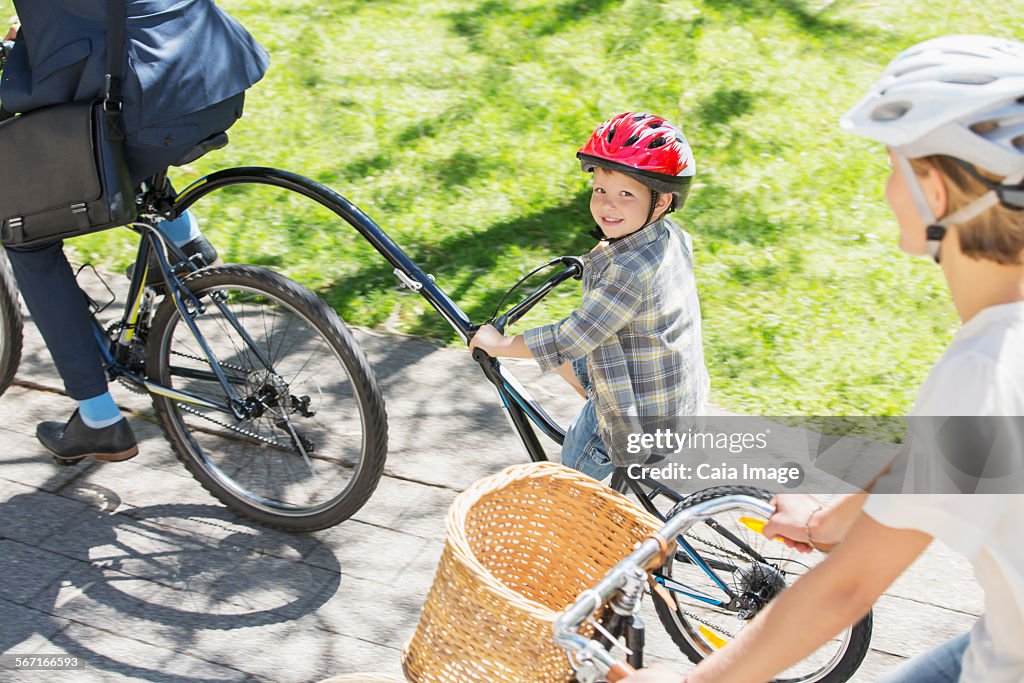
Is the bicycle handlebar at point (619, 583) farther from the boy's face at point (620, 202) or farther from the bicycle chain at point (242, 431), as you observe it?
the bicycle chain at point (242, 431)

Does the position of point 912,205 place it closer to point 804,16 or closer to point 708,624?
point 708,624

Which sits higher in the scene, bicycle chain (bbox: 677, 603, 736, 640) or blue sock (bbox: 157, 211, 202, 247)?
blue sock (bbox: 157, 211, 202, 247)

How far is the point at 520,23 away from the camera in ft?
24.5

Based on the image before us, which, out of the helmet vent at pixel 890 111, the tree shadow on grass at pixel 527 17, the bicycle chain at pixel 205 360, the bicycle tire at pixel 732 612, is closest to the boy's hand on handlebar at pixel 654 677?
the helmet vent at pixel 890 111

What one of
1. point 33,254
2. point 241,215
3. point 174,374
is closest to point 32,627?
point 174,374

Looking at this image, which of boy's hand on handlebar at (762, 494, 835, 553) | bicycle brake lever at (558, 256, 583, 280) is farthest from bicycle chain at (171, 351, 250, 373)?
boy's hand on handlebar at (762, 494, 835, 553)

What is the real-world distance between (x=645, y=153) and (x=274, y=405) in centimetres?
157

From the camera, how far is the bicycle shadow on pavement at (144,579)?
3.29m

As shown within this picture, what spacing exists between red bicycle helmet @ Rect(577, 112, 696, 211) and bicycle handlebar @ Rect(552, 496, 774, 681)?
99 centimetres

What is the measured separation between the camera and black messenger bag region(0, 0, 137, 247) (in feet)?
10.4

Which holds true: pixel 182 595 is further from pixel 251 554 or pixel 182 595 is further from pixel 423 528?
pixel 423 528

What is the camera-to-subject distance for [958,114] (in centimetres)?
161

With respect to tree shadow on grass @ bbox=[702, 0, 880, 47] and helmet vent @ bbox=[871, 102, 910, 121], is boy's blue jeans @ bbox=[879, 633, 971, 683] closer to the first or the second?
helmet vent @ bbox=[871, 102, 910, 121]

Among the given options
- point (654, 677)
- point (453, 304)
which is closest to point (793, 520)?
point (654, 677)
